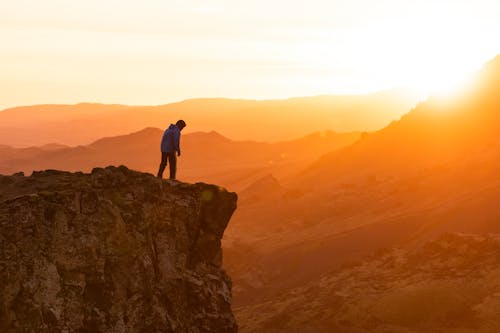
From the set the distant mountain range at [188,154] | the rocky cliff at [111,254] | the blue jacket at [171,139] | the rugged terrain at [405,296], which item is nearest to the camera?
the rocky cliff at [111,254]

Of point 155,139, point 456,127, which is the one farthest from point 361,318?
point 155,139

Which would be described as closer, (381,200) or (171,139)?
(171,139)

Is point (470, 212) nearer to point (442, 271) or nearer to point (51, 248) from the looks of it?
point (442, 271)

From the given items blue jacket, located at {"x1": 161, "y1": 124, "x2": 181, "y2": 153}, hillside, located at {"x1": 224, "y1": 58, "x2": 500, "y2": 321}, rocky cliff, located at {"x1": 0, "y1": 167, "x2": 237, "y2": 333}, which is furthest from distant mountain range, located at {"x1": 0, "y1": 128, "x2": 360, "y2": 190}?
rocky cliff, located at {"x1": 0, "y1": 167, "x2": 237, "y2": 333}

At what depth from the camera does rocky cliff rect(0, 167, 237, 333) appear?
14711 mm

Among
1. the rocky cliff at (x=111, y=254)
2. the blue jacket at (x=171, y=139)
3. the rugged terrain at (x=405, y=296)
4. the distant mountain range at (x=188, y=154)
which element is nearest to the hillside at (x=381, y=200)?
the rugged terrain at (x=405, y=296)

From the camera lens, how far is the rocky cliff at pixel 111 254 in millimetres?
14711

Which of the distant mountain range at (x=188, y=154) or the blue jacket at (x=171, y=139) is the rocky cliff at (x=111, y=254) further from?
the distant mountain range at (x=188, y=154)

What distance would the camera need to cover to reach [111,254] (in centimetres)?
1658

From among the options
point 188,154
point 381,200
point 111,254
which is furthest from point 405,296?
point 188,154

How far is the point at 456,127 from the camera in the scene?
80938 mm

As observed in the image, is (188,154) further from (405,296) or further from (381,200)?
(405,296)

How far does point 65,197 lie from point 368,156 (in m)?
74.1

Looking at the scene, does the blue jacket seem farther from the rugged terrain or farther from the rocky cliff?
the rugged terrain
